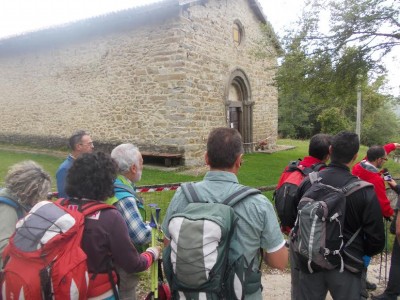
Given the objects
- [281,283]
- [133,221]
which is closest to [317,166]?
[281,283]

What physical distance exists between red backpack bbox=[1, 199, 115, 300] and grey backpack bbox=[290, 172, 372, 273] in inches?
58.2

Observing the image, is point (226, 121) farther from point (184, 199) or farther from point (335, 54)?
point (184, 199)

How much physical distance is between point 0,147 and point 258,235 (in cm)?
1534

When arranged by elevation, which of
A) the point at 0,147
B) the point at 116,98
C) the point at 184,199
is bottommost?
the point at 0,147

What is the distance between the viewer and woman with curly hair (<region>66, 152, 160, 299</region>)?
6.16 feet

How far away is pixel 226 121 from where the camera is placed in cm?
1243

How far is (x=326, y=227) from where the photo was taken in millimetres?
2244

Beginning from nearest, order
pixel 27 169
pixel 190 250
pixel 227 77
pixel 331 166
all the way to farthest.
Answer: pixel 190 250 → pixel 27 169 → pixel 331 166 → pixel 227 77

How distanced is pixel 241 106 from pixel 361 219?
1196 centimetres

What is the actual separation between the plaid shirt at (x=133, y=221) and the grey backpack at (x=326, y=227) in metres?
1.13

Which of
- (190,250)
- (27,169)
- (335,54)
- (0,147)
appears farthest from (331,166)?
(0,147)

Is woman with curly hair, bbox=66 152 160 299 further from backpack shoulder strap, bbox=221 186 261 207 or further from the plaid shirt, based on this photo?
backpack shoulder strap, bbox=221 186 261 207

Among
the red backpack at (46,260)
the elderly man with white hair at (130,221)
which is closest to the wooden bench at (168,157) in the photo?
the elderly man with white hair at (130,221)

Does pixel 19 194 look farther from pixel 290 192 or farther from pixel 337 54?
pixel 337 54
